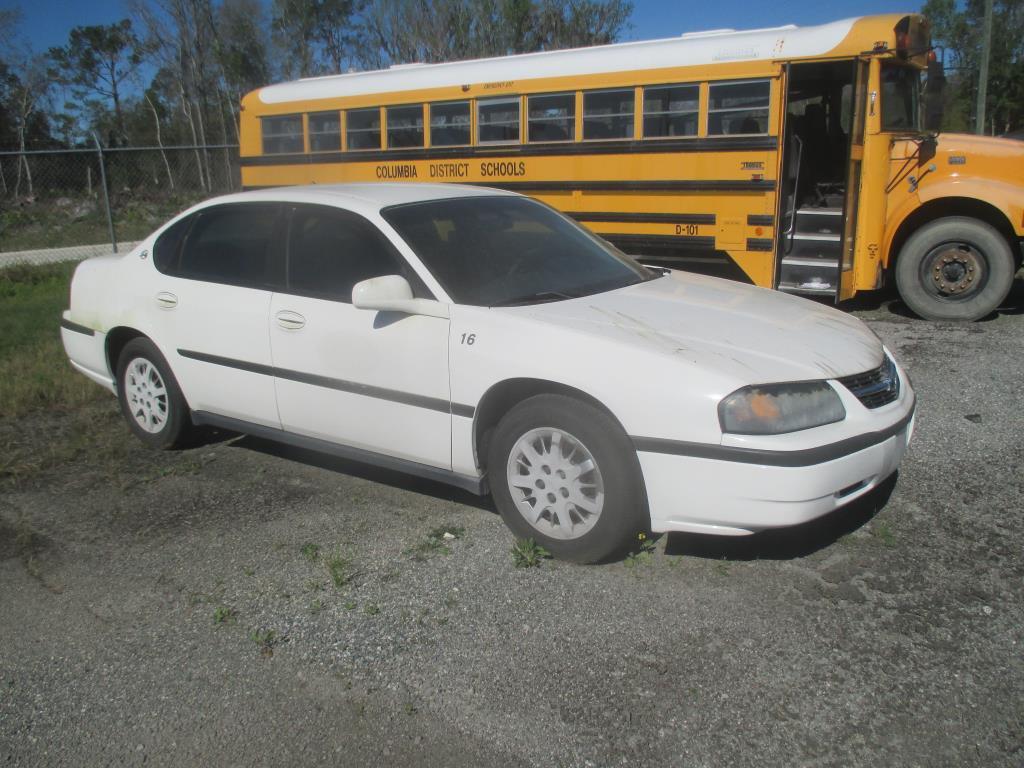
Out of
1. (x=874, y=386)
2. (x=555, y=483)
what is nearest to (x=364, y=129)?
(x=555, y=483)

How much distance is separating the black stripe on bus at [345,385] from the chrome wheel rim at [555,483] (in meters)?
0.32

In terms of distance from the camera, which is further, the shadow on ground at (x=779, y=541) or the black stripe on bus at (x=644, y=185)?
the black stripe on bus at (x=644, y=185)

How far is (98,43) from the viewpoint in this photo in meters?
37.2

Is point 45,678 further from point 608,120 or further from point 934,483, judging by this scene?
point 608,120

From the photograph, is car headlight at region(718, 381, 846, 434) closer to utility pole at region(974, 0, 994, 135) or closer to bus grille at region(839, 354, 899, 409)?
bus grille at region(839, 354, 899, 409)

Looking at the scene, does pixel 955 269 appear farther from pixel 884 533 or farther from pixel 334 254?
pixel 334 254

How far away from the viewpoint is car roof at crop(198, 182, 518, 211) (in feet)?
14.2

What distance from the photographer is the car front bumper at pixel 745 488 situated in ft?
10.4

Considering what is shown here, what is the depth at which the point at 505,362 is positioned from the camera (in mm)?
3602

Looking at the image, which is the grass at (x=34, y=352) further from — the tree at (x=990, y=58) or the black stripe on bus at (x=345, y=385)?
the tree at (x=990, y=58)

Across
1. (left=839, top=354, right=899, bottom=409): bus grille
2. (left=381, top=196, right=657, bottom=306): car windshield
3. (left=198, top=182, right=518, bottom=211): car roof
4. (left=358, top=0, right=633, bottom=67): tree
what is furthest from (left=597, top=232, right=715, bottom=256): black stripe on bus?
(left=358, top=0, right=633, bottom=67): tree

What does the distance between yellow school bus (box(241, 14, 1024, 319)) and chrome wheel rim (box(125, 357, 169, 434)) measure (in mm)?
5271

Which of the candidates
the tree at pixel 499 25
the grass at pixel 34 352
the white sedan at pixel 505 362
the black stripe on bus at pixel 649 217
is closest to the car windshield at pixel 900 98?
the black stripe on bus at pixel 649 217

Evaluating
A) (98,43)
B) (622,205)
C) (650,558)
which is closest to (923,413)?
(650,558)
